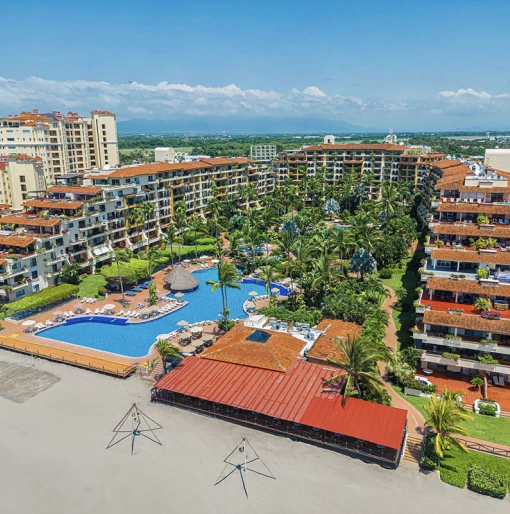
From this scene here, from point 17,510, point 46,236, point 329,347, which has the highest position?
point 46,236

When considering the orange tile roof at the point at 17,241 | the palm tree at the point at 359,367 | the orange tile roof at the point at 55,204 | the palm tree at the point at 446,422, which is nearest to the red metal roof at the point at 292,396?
the palm tree at the point at 359,367

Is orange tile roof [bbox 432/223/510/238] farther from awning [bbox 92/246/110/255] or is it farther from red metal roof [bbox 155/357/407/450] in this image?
awning [bbox 92/246/110/255]

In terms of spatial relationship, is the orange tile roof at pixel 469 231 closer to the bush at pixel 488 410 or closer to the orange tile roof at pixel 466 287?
the orange tile roof at pixel 466 287

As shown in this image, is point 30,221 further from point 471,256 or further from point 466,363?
point 466,363

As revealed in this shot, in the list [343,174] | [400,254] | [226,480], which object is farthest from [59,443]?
[343,174]

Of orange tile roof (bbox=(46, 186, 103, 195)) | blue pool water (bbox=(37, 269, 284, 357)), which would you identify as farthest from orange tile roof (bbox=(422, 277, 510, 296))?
orange tile roof (bbox=(46, 186, 103, 195))

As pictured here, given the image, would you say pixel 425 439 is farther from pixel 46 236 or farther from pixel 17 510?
pixel 46 236
